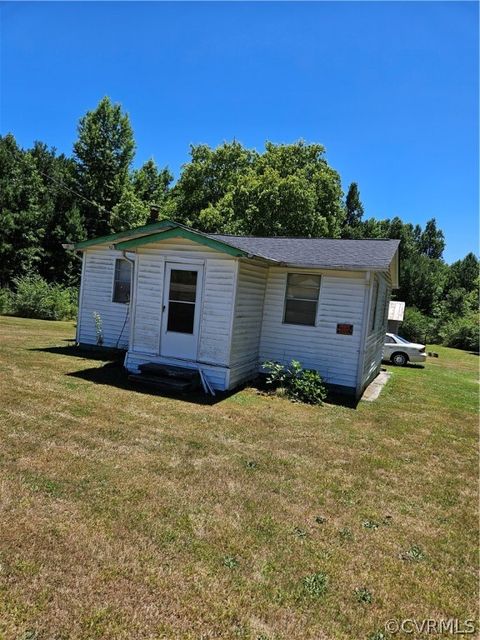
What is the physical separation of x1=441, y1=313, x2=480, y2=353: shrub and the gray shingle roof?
75.6ft

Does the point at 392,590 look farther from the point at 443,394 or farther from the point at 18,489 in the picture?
the point at 443,394

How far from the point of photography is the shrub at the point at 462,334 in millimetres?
30516

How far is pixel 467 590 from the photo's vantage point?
10.4ft

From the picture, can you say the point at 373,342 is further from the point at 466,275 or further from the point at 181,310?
the point at 466,275

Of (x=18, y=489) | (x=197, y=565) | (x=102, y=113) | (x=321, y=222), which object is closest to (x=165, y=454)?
(x=18, y=489)

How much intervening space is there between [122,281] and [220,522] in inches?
357

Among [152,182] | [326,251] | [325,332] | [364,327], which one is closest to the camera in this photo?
[364,327]

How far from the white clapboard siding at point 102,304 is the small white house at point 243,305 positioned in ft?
4.72

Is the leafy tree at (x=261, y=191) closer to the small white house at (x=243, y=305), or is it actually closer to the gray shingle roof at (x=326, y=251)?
the gray shingle roof at (x=326, y=251)

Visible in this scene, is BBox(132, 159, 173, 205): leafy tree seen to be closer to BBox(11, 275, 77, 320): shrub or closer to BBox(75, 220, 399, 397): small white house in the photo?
BBox(11, 275, 77, 320): shrub

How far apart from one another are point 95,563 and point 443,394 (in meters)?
10.7

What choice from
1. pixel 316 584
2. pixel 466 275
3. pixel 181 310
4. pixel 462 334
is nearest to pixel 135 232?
pixel 181 310

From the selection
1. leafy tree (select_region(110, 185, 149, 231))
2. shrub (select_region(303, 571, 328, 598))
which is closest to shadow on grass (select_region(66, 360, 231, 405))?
shrub (select_region(303, 571, 328, 598))

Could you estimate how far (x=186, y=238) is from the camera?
855 centimetres
